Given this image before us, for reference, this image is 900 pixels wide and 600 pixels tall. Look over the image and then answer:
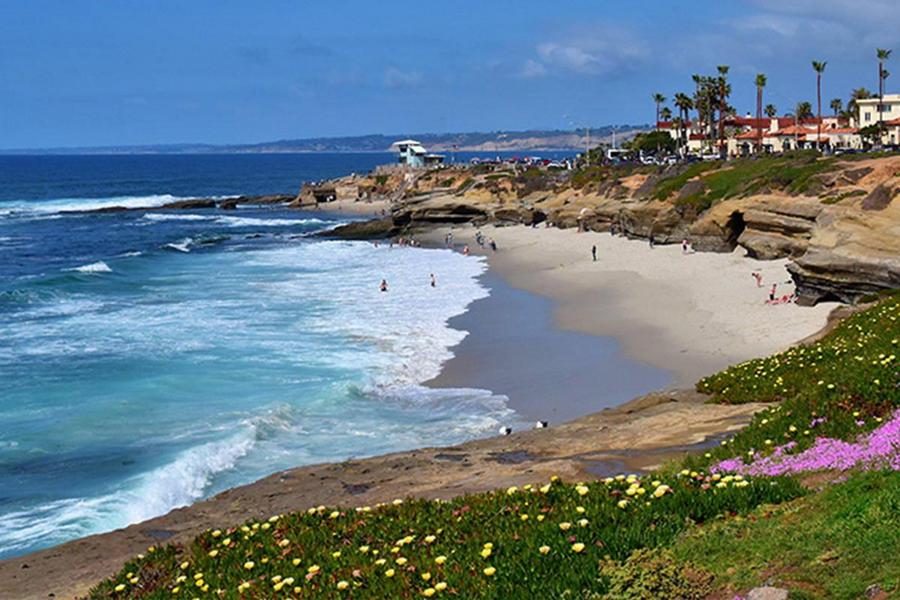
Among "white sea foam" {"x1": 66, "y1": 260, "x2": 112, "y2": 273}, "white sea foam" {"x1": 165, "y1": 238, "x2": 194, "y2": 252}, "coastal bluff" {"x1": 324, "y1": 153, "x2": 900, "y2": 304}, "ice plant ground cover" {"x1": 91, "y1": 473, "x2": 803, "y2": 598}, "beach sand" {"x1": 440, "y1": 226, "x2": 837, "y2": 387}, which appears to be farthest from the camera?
"white sea foam" {"x1": 165, "y1": 238, "x2": 194, "y2": 252}

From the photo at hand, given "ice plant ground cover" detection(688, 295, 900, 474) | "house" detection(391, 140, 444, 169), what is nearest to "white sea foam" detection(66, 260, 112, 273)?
"ice plant ground cover" detection(688, 295, 900, 474)

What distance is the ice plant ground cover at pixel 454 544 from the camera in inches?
328

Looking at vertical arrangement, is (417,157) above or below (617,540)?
above

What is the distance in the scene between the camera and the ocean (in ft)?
66.2

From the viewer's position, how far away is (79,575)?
1258cm

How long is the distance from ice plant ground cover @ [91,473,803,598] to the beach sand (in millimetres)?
16940

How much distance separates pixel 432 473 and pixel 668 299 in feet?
87.5

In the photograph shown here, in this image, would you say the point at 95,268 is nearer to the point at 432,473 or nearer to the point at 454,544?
the point at 432,473

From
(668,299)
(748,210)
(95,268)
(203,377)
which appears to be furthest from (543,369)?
(95,268)

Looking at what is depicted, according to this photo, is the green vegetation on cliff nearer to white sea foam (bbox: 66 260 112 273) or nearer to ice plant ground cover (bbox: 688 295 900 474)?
ice plant ground cover (bbox: 688 295 900 474)

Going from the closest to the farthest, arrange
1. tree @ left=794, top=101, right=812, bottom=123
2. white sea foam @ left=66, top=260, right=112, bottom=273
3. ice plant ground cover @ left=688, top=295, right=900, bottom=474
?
1. ice plant ground cover @ left=688, top=295, right=900, bottom=474
2. white sea foam @ left=66, top=260, right=112, bottom=273
3. tree @ left=794, top=101, right=812, bottom=123

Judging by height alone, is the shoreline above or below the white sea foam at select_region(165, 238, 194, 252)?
below

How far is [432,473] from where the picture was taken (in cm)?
1567

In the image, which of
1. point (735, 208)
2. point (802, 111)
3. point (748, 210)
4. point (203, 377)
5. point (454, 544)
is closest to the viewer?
point (454, 544)
